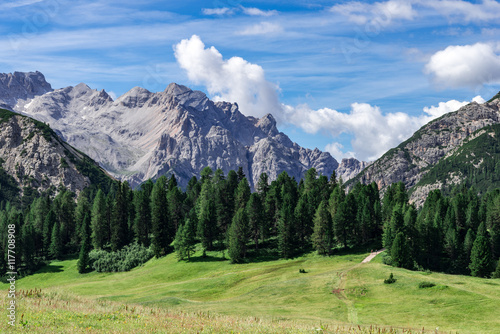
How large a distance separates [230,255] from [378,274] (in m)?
42.7

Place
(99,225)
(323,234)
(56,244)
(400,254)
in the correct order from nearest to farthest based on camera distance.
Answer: (400,254), (323,234), (56,244), (99,225)

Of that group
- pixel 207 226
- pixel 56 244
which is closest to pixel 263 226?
pixel 207 226

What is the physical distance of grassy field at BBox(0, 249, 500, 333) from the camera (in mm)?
25984

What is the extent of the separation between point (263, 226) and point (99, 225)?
5766 cm

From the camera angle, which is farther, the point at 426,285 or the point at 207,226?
the point at 207,226

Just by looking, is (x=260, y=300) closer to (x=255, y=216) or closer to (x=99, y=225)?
(x=255, y=216)

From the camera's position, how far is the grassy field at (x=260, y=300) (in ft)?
85.3

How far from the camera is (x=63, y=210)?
153m

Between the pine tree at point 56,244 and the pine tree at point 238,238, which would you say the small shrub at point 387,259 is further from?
the pine tree at point 56,244

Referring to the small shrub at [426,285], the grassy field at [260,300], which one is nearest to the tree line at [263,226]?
the grassy field at [260,300]

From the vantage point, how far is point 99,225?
134m

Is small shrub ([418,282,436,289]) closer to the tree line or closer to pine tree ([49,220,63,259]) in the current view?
the tree line

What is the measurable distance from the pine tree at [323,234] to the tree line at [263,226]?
0.28m

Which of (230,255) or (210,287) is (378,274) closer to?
(210,287)
